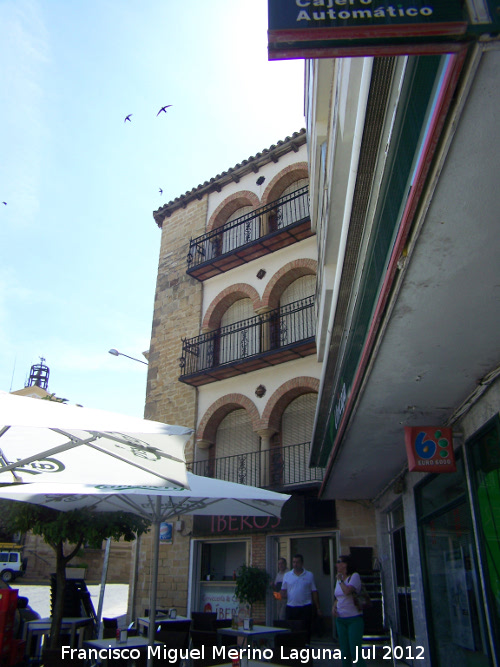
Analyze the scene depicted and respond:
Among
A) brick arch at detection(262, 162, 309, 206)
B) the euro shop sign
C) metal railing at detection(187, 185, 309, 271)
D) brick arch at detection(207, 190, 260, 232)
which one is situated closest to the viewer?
the euro shop sign

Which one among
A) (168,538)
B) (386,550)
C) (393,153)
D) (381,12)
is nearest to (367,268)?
(393,153)

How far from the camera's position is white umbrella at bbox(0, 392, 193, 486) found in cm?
467

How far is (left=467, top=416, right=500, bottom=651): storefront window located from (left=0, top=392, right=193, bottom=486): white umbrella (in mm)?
3069

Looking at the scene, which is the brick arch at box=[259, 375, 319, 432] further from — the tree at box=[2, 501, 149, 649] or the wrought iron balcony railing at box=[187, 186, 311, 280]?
the tree at box=[2, 501, 149, 649]

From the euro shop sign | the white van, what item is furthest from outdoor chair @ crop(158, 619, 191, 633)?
the white van

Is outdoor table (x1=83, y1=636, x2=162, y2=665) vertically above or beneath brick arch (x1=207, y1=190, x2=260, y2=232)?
beneath

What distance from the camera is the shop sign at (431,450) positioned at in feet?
20.0

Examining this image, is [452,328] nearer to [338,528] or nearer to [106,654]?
[106,654]

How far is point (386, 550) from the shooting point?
1215cm

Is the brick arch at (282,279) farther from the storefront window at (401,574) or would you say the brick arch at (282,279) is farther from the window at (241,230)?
the storefront window at (401,574)

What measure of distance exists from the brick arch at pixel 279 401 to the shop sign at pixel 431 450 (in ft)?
27.7

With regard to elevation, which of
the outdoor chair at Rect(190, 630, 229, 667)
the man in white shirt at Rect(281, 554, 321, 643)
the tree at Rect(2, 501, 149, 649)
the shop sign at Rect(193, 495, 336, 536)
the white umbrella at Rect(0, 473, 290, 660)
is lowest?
the outdoor chair at Rect(190, 630, 229, 667)

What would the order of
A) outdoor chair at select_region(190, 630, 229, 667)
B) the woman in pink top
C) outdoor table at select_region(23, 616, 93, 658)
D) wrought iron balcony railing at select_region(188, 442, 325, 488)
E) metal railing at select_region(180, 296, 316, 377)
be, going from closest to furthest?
1. outdoor chair at select_region(190, 630, 229, 667)
2. the woman in pink top
3. outdoor table at select_region(23, 616, 93, 658)
4. wrought iron balcony railing at select_region(188, 442, 325, 488)
5. metal railing at select_region(180, 296, 316, 377)

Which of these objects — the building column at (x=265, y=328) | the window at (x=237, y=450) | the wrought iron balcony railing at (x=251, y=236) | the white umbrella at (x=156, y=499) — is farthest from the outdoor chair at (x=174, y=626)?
the wrought iron balcony railing at (x=251, y=236)
